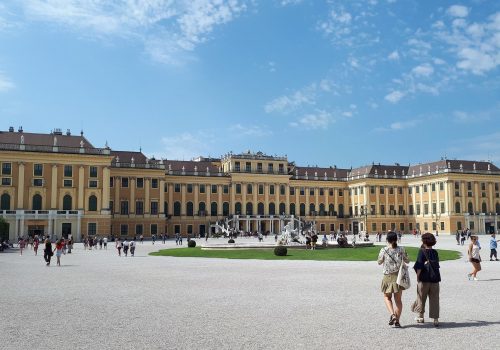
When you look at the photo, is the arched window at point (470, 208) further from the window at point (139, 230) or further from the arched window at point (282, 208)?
the window at point (139, 230)

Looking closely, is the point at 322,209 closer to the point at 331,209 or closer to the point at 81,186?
the point at 331,209

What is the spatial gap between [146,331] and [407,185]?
9349cm

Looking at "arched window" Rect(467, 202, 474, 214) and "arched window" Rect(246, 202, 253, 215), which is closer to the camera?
"arched window" Rect(467, 202, 474, 214)

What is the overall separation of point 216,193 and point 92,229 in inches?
1067

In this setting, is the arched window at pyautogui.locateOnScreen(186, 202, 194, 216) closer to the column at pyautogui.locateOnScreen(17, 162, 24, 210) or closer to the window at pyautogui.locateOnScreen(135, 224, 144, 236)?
the window at pyautogui.locateOnScreen(135, 224, 144, 236)

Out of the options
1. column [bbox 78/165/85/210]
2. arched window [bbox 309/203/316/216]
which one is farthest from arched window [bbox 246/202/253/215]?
column [bbox 78/165/85/210]

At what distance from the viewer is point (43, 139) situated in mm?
67562

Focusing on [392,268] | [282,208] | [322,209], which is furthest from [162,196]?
[392,268]

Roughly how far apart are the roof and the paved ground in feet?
165

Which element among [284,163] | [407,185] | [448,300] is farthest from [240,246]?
[407,185]

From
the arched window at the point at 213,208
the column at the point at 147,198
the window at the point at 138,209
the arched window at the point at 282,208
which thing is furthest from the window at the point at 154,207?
the arched window at the point at 282,208

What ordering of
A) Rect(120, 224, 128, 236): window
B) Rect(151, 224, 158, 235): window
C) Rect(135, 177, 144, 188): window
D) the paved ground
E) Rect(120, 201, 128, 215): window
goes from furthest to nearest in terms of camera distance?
1. Rect(151, 224, 158, 235): window
2. Rect(135, 177, 144, 188): window
3. Rect(120, 201, 128, 215): window
4. Rect(120, 224, 128, 236): window
5. the paved ground

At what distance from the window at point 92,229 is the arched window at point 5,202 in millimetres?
9756

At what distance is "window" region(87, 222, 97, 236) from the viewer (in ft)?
218
